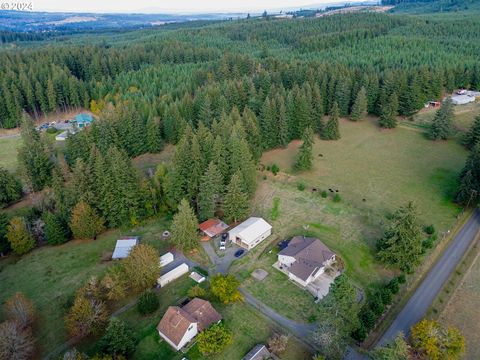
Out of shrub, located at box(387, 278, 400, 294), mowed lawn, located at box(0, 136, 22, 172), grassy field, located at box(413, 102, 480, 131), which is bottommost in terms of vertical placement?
mowed lawn, located at box(0, 136, 22, 172)

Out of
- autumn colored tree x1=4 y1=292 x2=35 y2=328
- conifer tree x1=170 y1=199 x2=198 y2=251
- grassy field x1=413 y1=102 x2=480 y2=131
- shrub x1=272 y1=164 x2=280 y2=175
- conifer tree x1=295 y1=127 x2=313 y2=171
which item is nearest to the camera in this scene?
autumn colored tree x1=4 y1=292 x2=35 y2=328

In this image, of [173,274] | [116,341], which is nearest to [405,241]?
[173,274]

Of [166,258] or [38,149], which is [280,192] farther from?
[38,149]

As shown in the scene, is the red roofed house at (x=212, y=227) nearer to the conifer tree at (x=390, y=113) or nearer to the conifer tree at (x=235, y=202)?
the conifer tree at (x=235, y=202)

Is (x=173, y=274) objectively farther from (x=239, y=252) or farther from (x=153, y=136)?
(x=153, y=136)

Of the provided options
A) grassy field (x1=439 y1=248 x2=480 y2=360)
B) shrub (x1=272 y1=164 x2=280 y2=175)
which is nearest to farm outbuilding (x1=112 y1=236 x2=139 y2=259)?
shrub (x1=272 y1=164 x2=280 y2=175)

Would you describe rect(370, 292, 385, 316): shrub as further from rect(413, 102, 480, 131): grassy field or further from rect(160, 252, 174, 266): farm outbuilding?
rect(413, 102, 480, 131): grassy field

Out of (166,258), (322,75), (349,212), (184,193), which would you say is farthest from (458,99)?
(166,258)
